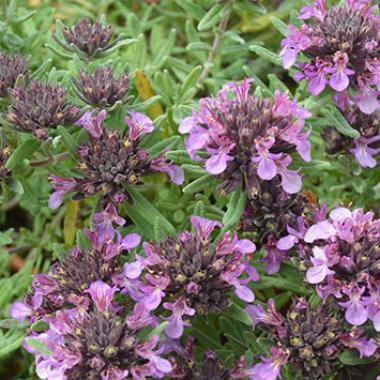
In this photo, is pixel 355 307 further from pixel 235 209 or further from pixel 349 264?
pixel 235 209

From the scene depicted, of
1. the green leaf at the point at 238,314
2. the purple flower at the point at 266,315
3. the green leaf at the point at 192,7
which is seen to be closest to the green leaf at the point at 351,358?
the purple flower at the point at 266,315

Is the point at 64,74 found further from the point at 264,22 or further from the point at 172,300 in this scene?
the point at 264,22

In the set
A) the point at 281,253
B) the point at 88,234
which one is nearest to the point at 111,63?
the point at 88,234

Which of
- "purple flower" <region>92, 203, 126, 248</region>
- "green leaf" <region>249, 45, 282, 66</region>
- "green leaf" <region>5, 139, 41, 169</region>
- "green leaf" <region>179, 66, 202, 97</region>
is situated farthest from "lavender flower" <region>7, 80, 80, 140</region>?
"green leaf" <region>179, 66, 202, 97</region>

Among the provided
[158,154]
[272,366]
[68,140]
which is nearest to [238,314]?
[272,366]

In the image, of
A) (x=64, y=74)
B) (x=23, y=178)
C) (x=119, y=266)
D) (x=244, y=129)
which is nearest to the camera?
(x=244, y=129)

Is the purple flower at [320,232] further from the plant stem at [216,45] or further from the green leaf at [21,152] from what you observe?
the plant stem at [216,45]
